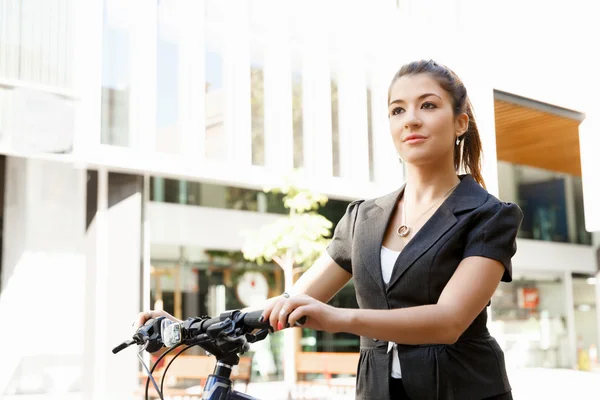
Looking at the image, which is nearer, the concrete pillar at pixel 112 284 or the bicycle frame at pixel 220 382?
the bicycle frame at pixel 220 382

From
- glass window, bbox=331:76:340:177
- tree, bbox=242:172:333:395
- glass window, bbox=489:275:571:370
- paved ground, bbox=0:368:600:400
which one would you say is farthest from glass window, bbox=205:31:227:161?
glass window, bbox=489:275:571:370

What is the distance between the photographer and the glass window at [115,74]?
25.3 feet

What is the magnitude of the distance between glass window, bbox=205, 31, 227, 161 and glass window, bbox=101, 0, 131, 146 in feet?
3.29

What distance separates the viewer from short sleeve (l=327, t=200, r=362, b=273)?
1684mm

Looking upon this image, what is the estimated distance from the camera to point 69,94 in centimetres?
738

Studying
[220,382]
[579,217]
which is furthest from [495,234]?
[579,217]

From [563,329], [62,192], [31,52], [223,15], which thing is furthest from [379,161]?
[563,329]

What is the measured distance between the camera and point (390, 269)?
153 cm

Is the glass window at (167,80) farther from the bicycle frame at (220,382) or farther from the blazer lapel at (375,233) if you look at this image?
the bicycle frame at (220,382)

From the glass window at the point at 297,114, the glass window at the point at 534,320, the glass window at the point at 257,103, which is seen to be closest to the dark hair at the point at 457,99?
the glass window at the point at 257,103

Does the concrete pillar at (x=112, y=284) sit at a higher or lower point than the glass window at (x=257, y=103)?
lower

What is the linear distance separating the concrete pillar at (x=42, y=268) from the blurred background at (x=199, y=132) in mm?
14

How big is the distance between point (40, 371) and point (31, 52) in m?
2.97

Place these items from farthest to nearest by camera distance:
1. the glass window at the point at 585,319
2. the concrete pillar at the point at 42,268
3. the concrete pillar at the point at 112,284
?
the glass window at the point at 585,319
the concrete pillar at the point at 112,284
the concrete pillar at the point at 42,268
